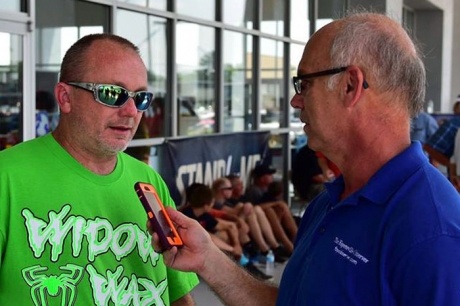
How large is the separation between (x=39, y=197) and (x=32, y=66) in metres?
3.90

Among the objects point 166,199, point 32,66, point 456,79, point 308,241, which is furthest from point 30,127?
point 456,79

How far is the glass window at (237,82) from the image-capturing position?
970 cm

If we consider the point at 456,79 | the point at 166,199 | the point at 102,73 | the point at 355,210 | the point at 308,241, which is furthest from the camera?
the point at 456,79

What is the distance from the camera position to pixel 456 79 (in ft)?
75.3

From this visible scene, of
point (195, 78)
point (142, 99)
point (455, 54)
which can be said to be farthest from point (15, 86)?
point (455, 54)

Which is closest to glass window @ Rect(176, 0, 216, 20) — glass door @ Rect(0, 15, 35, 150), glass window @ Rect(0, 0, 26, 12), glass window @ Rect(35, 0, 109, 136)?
glass window @ Rect(35, 0, 109, 136)

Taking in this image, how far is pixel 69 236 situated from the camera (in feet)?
6.78

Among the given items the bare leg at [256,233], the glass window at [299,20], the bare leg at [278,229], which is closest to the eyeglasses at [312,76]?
the bare leg at [256,233]

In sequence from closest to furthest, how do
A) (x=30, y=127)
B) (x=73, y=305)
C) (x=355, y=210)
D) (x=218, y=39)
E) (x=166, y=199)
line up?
(x=355, y=210)
(x=73, y=305)
(x=166, y=199)
(x=30, y=127)
(x=218, y=39)

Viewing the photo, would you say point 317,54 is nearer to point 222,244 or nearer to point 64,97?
point 64,97

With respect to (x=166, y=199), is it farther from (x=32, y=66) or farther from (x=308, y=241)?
(x=32, y=66)

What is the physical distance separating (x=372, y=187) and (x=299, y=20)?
36.0 ft

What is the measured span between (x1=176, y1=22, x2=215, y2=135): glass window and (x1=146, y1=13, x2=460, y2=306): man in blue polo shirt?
660cm

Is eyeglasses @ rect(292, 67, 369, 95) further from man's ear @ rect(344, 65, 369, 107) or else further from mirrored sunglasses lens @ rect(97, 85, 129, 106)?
mirrored sunglasses lens @ rect(97, 85, 129, 106)
